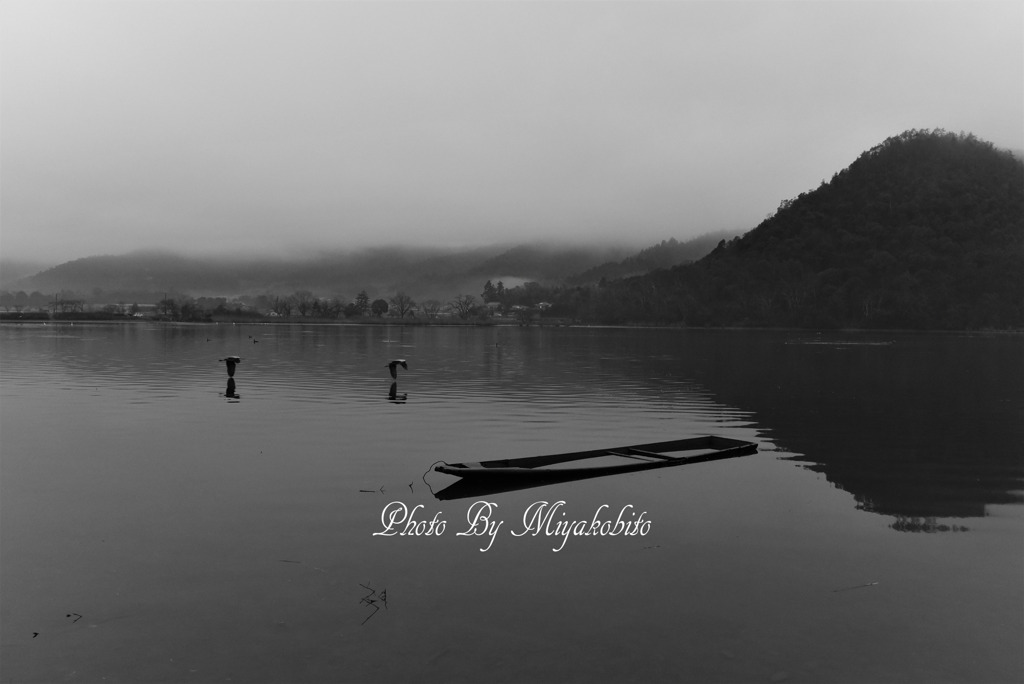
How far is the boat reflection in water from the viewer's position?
16.1 meters

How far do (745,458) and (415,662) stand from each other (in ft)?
46.2

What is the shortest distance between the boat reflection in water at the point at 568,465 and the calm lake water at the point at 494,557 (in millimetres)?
367

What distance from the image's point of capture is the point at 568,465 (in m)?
18.9

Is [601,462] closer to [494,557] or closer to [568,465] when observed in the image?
[568,465]

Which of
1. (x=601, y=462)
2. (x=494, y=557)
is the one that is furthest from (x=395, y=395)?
(x=494, y=557)

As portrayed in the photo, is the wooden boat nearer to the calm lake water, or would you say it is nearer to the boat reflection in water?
the boat reflection in water

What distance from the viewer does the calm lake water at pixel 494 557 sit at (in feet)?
28.5

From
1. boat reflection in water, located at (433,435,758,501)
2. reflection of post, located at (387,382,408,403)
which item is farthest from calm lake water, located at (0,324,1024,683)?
reflection of post, located at (387,382,408,403)

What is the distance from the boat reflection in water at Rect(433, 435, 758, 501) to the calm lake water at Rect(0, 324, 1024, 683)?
0.37 m

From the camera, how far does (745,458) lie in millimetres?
20469

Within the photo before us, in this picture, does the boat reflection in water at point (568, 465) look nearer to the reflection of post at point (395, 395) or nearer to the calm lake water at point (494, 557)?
the calm lake water at point (494, 557)

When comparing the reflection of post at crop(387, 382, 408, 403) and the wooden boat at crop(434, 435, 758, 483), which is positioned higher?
the wooden boat at crop(434, 435, 758, 483)

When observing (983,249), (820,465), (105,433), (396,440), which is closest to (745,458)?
(820,465)

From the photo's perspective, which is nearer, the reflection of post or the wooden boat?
the wooden boat
